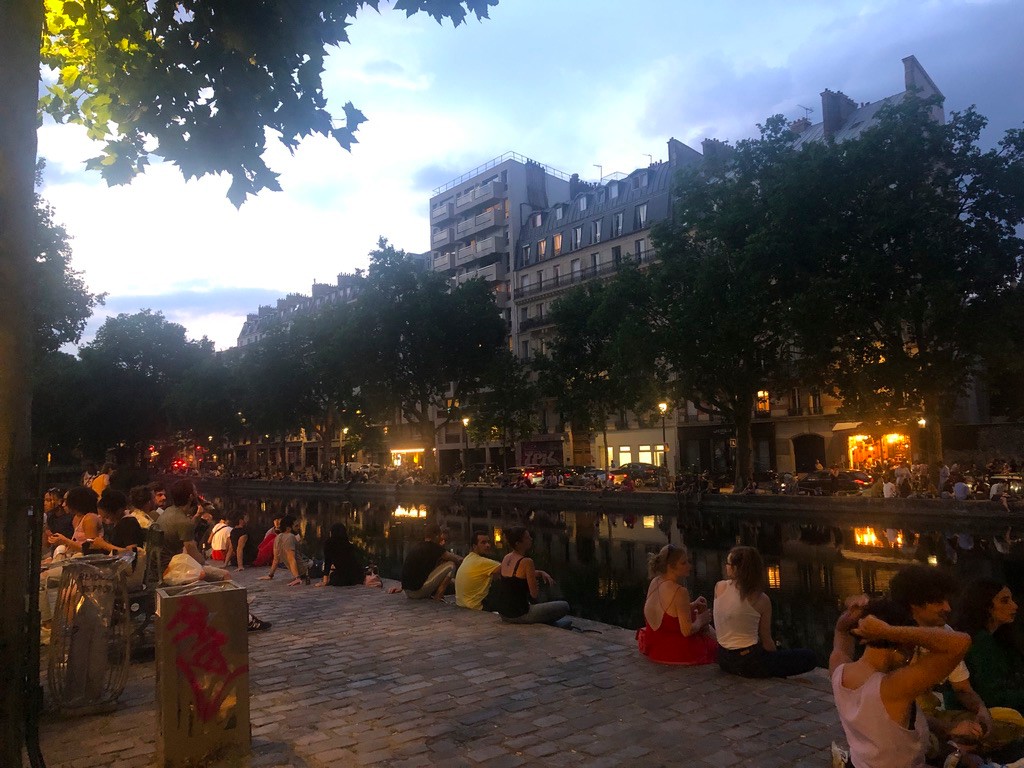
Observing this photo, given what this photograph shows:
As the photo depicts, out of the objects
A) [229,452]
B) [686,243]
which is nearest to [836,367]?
[686,243]

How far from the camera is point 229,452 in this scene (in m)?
94.1

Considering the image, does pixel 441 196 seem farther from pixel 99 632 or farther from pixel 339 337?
pixel 99 632

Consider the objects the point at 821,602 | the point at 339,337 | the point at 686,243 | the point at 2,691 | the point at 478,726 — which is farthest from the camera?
the point at 339,337

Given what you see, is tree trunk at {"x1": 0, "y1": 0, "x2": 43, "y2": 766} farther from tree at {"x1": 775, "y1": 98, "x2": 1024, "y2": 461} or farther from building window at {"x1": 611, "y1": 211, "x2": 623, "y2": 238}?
building window at {"x1": 611, "y1": 211, "x2": 623, "y2": 238}

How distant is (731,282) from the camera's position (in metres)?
30.8

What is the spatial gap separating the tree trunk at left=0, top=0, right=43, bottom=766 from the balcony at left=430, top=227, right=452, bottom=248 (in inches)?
2662

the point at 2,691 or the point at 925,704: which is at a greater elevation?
the point at 2,691

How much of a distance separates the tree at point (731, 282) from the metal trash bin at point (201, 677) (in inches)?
1053

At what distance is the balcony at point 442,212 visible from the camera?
70.1m

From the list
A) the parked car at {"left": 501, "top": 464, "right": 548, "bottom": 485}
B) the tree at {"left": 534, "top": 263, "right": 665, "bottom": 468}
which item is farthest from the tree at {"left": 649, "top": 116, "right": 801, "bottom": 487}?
the parked car at {"left": 501, "top": 464, "right": 548, "bottom": 485}

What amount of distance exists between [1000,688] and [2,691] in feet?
17.3

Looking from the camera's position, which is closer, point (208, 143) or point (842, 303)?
point (208, 143)

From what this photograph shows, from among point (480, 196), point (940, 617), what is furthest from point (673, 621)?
point (480, 196)

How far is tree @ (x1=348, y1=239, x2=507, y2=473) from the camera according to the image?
47.0 meters
